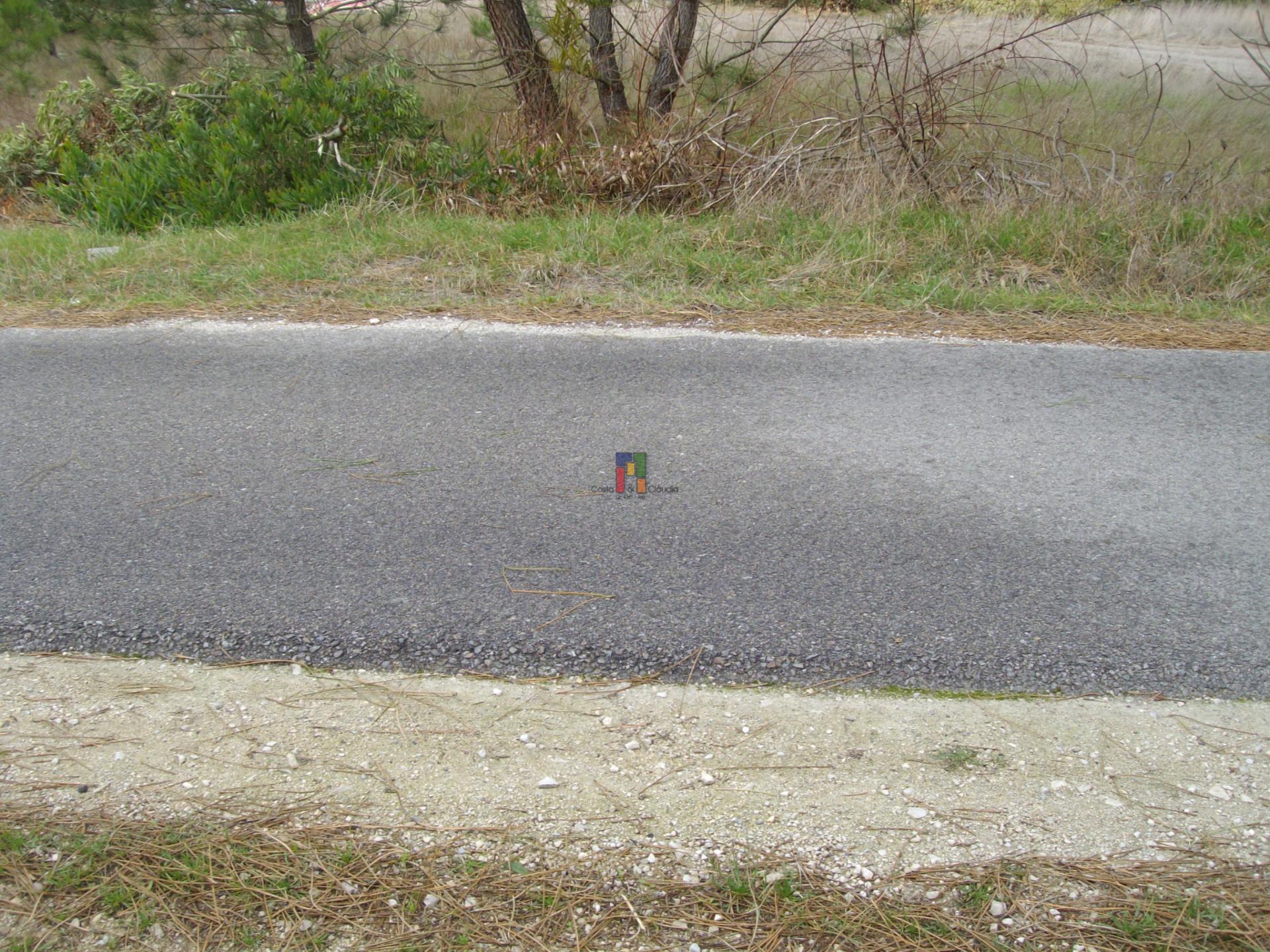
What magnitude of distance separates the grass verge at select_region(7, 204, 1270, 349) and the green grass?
0.05 feet

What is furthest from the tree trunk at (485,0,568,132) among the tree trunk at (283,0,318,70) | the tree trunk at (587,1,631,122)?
the tree trunk at (283,0,318,70)

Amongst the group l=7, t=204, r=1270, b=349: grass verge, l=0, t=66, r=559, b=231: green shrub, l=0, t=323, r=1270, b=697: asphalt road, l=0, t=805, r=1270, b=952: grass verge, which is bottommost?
l=0, t=805, r=1270, b=952: grass verge

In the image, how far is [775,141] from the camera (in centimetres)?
746

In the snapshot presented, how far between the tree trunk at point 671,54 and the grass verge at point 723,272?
189 centimetres

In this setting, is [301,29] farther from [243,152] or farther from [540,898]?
[540,898]

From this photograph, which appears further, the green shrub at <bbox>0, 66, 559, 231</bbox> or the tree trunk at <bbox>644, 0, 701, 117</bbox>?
the tree trunk at <bbox>644, 0, 701, 117</bbox>

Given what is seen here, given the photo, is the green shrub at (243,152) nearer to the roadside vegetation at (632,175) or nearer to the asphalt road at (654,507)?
the roadside vegetation at (632,175)

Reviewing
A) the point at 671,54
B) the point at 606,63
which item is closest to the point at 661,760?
the point at 671,54

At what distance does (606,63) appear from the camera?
835cm

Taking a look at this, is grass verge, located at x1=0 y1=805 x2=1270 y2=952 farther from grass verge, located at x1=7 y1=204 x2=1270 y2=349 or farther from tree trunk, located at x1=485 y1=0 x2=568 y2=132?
tree trunk, located at x1=485 y1=0 x2=568 y2=132

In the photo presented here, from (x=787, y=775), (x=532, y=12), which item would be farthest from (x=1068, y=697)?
(x=532, y=12)

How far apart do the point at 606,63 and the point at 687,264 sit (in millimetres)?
3471

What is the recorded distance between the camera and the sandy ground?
7.28 ft

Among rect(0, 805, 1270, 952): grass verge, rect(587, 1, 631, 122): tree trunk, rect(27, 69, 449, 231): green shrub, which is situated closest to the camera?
rect(0, 805, 1270, 952): grass verge
